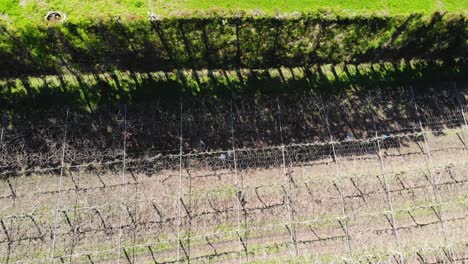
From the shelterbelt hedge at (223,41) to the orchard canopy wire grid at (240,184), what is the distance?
7.42 ft

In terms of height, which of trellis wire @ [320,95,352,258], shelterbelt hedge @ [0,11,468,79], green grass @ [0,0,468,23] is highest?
green grass @ [0,0,468,23]

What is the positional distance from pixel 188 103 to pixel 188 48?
8.93ft

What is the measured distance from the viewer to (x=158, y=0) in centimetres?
2384

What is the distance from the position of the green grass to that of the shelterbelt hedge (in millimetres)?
1836

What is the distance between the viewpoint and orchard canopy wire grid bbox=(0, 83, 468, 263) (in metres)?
20.3

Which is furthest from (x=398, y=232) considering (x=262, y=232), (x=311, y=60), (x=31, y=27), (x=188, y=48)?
(x=31, y=27)

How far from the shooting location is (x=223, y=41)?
21.5m

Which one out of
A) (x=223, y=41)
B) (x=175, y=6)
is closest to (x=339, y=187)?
(x=223, y=41)

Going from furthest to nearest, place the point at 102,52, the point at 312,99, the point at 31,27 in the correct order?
1. the point at 312,99
2. the point at 102,52
3. the point at 31,27

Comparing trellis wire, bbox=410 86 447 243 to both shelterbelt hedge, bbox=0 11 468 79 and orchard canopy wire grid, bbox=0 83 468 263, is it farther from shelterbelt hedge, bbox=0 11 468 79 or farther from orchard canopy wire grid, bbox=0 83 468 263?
shelterbelt hedge, bbox=0 11 468 79

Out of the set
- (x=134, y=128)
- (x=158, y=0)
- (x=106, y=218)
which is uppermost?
(x=158, y=0)

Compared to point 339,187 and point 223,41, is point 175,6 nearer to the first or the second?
point 223,41

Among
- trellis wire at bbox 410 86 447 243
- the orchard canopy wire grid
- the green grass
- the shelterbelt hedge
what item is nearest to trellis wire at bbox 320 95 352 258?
the orchard canopy wire grid

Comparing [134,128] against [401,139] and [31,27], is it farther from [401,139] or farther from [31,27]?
[401,139]
